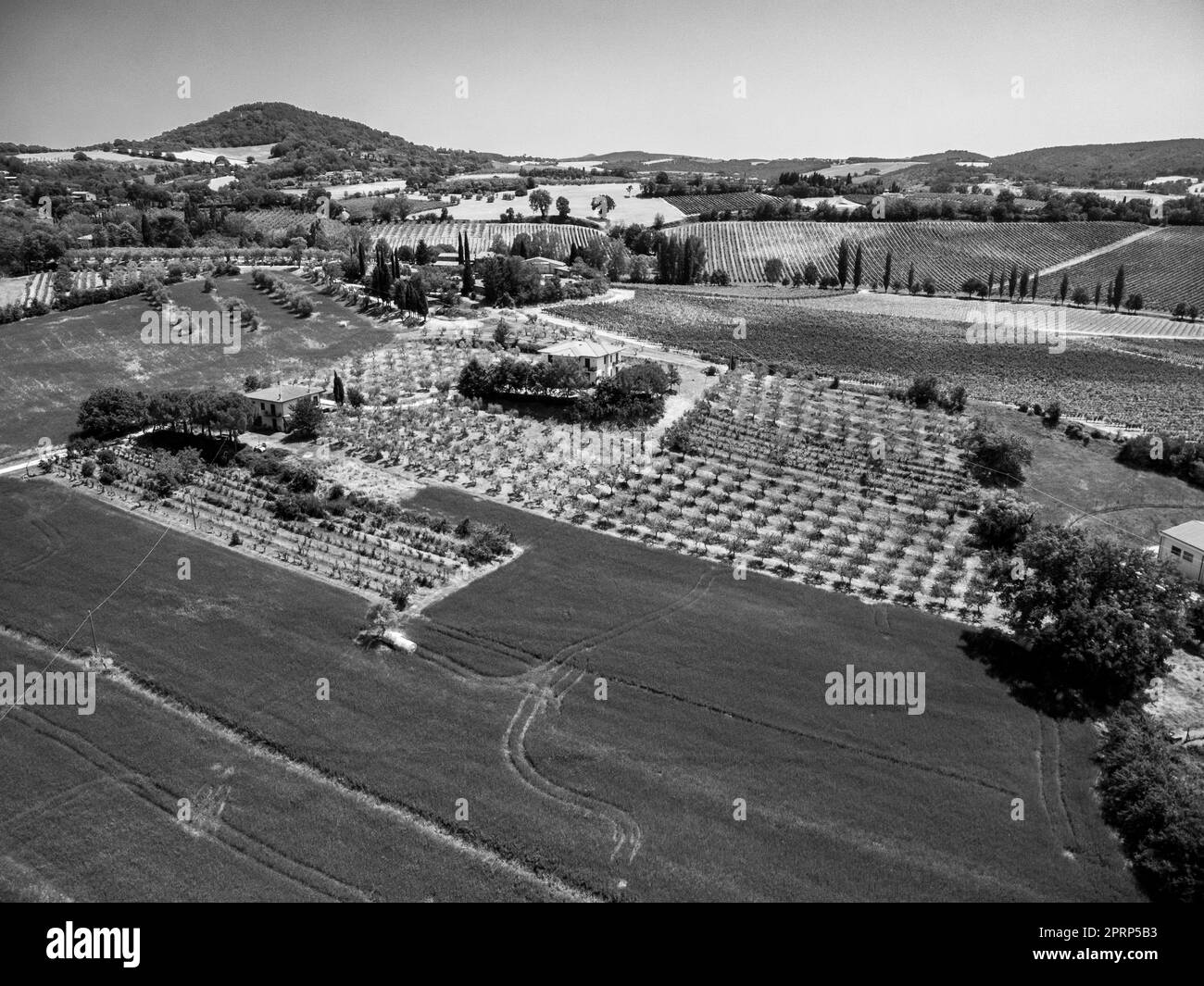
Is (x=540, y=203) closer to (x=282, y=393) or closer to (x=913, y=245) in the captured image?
(x=913, y=245)

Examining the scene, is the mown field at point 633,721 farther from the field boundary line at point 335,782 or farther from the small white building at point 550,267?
the small white building at point 550,267

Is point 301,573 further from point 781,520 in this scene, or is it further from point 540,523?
point 781,520

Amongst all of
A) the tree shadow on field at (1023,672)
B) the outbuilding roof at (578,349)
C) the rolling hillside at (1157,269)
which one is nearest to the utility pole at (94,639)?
the tree shadow on field at (1023,672)
